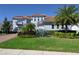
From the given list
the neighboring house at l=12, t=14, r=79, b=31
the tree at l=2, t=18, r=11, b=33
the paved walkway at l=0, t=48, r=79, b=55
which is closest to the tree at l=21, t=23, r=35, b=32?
the neighboring house at l=12, t=14, r=79, b=31

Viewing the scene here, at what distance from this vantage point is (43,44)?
1370cm

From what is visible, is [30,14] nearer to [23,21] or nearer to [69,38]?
[23,21]

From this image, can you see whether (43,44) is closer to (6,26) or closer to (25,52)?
(25,52)

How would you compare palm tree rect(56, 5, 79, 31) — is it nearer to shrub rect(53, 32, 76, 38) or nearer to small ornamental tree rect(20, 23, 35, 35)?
shrub rect(53, 32, 76, 38)

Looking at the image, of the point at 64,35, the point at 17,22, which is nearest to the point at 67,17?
the point at 64,35

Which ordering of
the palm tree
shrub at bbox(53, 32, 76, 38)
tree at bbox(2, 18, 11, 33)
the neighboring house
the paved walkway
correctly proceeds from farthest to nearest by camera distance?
the palm tree → shrub at bbox(53, 32, 76, 38) → the neighboring house → tree at bbox(2, 18, 11, 33) → the paved walkway

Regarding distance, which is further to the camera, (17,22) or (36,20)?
(36,20)

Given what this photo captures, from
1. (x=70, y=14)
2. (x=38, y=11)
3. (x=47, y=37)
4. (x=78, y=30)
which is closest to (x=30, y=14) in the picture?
(x=38, y=11)

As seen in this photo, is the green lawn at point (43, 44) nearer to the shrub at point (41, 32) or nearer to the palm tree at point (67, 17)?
the shrub at point (41, 32)

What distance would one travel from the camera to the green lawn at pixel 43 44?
13672 millimetres

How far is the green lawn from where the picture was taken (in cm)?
1367

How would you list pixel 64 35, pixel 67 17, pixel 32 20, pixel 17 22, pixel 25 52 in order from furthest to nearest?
pixel 67 17 < pixel 64 35 < pixel 32 20 < pixel 17 22 < pixel 25 52

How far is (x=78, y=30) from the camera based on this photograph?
554 inches
